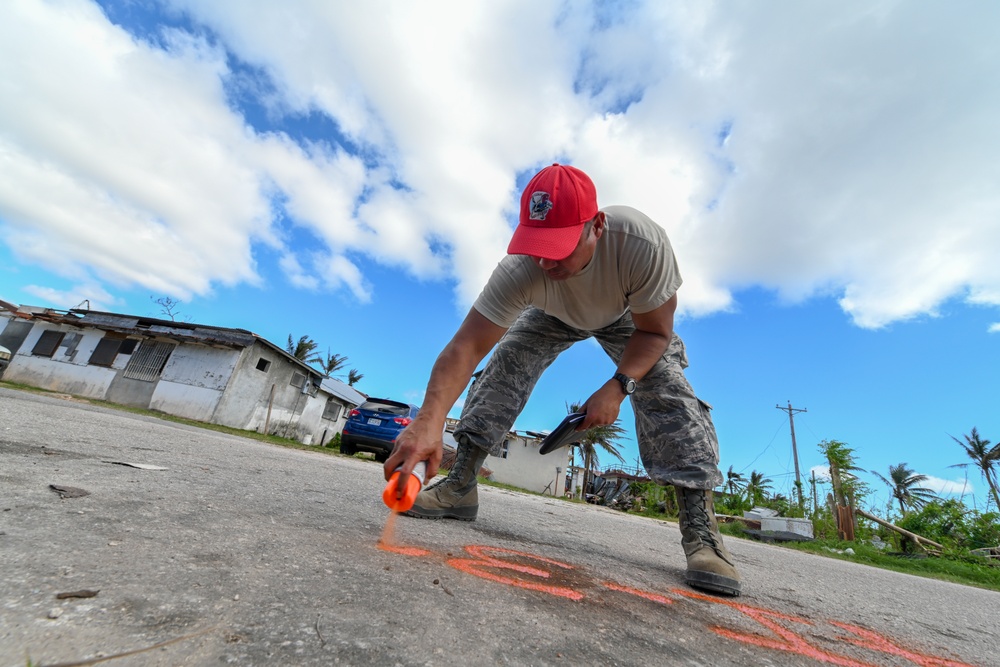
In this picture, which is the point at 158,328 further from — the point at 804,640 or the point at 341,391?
the point at 804,640

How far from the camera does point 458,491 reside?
2.28 m

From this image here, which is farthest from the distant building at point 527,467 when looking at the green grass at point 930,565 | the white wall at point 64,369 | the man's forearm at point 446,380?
the man's forearm at point 446,380

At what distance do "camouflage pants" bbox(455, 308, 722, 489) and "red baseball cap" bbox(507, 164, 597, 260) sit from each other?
71 centimetres

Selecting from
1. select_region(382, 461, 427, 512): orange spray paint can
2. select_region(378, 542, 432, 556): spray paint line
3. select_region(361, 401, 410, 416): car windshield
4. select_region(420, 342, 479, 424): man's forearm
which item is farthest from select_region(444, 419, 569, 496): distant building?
select_region(382, 461, 427, 512): orange spray paint can

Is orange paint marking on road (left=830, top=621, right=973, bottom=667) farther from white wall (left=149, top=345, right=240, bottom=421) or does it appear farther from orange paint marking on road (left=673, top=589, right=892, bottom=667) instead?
white wall (left=149, top=345, right=240, bottom=421)

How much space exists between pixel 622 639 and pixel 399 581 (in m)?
0.49

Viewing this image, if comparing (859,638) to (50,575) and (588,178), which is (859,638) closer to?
(588,178)

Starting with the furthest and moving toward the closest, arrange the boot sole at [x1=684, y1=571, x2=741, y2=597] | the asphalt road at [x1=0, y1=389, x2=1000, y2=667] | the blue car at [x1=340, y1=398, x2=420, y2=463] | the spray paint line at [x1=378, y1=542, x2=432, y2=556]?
the blue car at [x1=340, y1=398, x2=420, y2=463], the boot sole at [x1=684, y1=571, x2=741, y2=597], the spray paint line at [x1=378, y1=542, x2=432, y2=556], the asphalt road at [x1=0, y1=389, x2=1000, y2=667]

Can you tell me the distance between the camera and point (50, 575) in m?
0.76

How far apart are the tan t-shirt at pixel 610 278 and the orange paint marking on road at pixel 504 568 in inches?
34.5

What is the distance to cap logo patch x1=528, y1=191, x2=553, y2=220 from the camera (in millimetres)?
1767

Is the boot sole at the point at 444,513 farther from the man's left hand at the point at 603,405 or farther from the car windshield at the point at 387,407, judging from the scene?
the car windshield at the point at 387,407

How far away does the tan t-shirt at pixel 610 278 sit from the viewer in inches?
76.7

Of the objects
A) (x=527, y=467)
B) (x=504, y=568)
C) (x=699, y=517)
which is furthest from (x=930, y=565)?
(x=527, y=467)
